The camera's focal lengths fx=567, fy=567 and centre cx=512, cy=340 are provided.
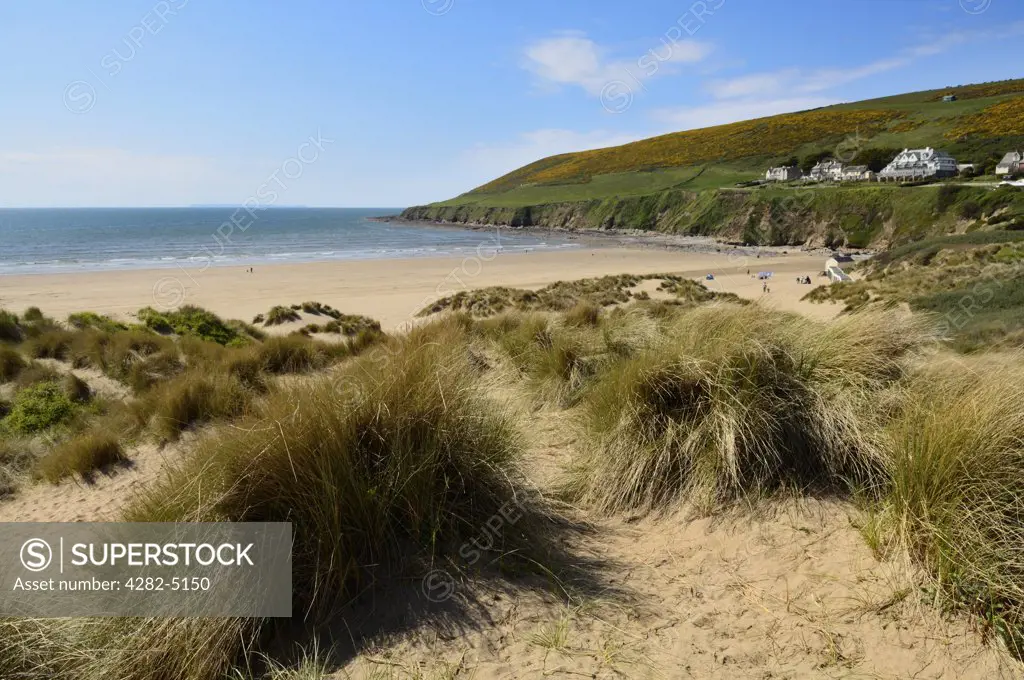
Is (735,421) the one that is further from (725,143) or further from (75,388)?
(725,143)

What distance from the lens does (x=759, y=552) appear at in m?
3.44

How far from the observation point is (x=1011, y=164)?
177 feet

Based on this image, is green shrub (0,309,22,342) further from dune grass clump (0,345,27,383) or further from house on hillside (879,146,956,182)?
house on hillside (879,146,956,182)

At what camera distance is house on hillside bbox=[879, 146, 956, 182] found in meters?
58.6

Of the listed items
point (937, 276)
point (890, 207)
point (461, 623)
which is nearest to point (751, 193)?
point (890, 207)

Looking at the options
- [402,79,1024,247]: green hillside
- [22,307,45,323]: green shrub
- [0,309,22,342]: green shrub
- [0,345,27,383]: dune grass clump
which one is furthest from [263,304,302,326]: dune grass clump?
[402,79,1024,247]: green hillside

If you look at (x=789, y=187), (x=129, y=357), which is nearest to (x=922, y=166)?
(x=789, y=187)

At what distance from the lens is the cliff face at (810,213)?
141 feet

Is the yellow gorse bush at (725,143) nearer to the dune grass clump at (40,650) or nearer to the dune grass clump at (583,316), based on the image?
the dune grass clump at (583,316)

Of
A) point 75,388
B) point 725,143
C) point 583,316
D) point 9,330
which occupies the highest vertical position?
point 725,143

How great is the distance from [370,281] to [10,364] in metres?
23.4

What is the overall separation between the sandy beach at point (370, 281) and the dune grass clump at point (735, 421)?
41.0ft

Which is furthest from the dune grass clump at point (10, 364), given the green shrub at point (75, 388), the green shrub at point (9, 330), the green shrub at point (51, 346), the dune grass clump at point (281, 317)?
the dune grass clump at point (281, 317)

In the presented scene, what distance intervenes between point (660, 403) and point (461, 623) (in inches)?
85.9
